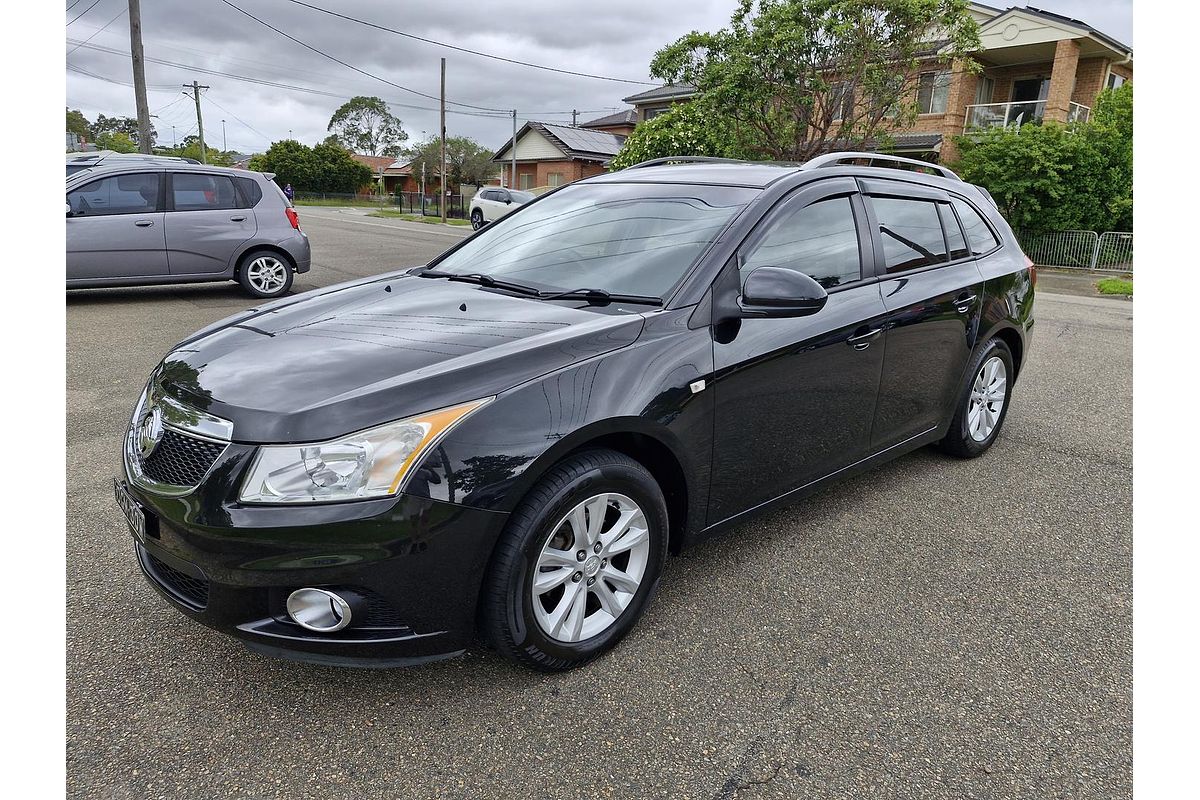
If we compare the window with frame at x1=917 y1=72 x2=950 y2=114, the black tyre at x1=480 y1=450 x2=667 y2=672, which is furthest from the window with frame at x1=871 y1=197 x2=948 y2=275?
the window with frame at x1=917 y1=72 x2=950 y2=114

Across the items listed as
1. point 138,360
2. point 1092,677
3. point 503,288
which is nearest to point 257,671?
point 503,288

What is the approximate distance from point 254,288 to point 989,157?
19141 millimetres

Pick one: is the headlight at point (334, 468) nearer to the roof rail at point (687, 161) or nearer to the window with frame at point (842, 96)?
the roof rail at point (687, 161)

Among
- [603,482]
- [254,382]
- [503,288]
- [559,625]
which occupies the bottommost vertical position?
[559,625]

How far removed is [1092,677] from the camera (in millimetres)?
2809

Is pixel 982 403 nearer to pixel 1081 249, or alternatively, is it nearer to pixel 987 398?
pixel 987 398

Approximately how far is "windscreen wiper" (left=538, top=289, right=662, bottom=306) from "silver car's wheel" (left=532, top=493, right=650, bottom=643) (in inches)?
29.8

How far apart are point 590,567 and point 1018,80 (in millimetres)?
32095

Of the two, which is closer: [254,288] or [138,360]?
[138,360]

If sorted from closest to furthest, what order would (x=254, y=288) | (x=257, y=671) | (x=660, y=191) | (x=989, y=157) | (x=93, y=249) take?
(x=257, y=671)
(x=660, y=191)
(x=93, y=249)
(x=254, y=288)
(x=989, y=157)

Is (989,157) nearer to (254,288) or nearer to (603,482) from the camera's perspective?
(254,288)

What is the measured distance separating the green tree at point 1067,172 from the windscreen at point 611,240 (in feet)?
67.2

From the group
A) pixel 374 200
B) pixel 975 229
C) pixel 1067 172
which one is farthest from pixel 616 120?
pixel 975 229

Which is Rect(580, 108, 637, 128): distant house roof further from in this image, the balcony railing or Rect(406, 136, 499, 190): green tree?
the balcony railing
